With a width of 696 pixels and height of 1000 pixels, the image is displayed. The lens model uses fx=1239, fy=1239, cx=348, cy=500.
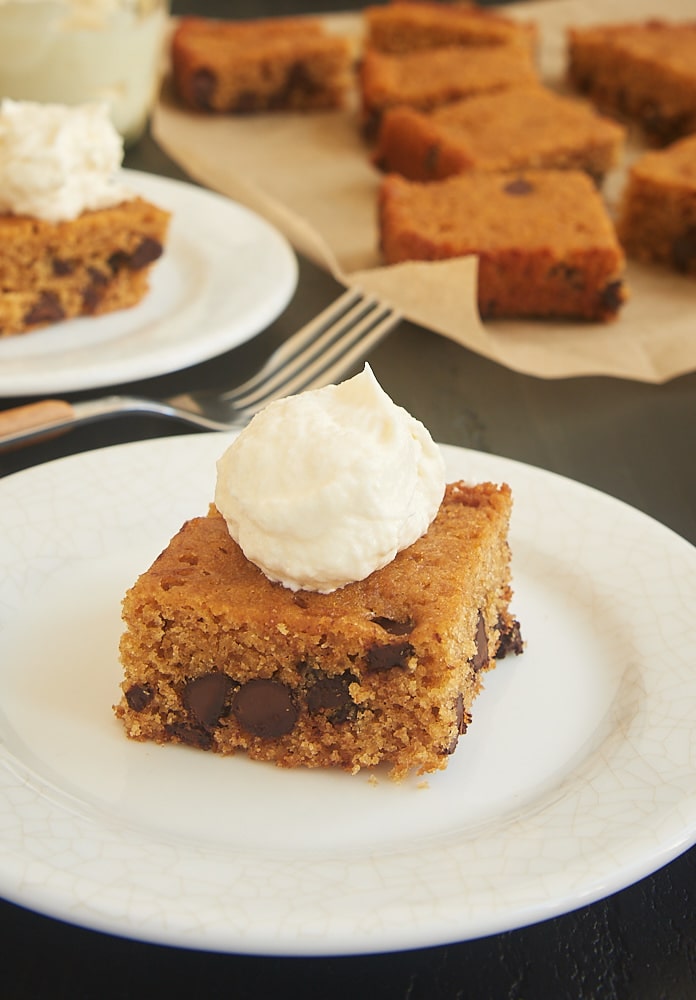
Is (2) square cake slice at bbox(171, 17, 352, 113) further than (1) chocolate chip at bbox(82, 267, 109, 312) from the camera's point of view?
Yes

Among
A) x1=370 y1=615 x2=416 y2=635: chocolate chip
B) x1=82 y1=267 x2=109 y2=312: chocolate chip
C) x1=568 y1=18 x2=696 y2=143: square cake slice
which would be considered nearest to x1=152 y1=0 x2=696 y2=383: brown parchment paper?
x1=568 y1=18 x2=696 y2=143: square cake slice

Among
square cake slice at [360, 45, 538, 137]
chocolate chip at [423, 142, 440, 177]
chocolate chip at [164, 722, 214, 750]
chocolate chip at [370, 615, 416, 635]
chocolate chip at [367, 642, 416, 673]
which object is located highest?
chocolate chip at [370, 615, 416, 635]

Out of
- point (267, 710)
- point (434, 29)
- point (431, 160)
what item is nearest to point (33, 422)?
A: point (267, 710)

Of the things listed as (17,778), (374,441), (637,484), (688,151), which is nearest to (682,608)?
(374,441)

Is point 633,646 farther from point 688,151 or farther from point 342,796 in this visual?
point 688,151

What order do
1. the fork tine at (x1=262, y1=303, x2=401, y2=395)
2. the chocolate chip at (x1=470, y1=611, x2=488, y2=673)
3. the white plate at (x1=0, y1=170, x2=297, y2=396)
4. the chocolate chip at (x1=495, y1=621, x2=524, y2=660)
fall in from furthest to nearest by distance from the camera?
the fork tine at (x1=262, y1=303, x2=401, y2=395), the white plate at (x1=0, y1=170, x2=297, y2=396), the chocolate chip at (x1=495, y1=621, x2=524, y2=660), the chocolate chip at (x1=470, y1=611, x2=488, y2=673)

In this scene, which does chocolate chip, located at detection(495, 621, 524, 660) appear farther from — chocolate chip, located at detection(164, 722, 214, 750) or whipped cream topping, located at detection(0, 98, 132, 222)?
whipped cream topping, located at detection(0, 98, 132, 222)
